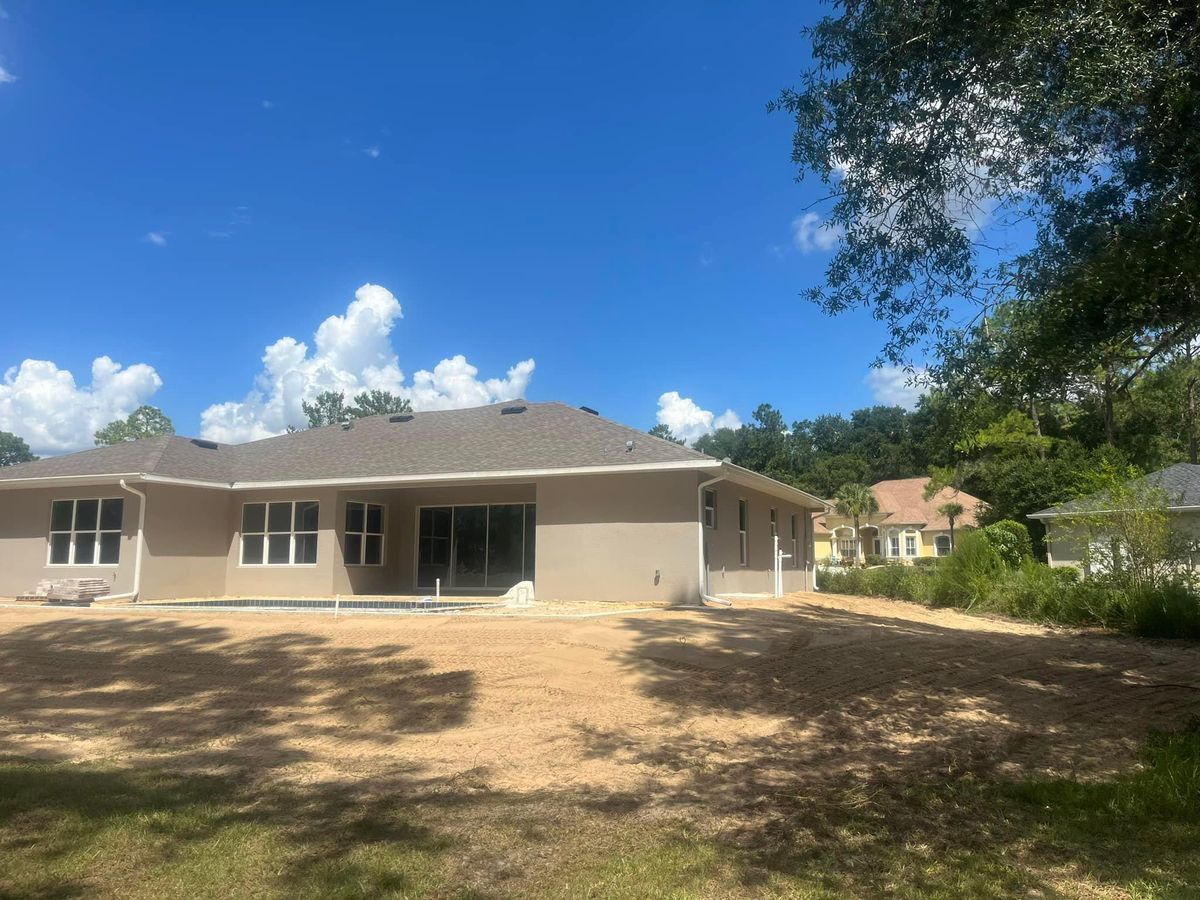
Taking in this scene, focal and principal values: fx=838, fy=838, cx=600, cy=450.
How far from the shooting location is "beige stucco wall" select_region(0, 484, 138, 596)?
18750mm

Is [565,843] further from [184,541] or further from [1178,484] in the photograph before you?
[1178,484]

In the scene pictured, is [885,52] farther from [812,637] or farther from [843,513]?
[843,513]

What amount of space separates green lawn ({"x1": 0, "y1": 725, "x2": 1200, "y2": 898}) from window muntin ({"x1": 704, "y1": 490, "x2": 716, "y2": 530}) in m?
11.1

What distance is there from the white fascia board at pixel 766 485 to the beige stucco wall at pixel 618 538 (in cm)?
83

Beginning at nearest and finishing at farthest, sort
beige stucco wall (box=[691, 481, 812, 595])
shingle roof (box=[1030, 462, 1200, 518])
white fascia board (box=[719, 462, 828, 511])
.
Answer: white fascia board (box=[719, 462, 828, 511]) → beige stucco wall (box=[691, 481, 812, 595]) → shingle roof (box=[1030, 462, 1200, 518])

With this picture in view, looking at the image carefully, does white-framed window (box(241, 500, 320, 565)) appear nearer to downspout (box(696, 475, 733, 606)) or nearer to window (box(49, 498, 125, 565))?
window (box(49, 498, 125, 565))

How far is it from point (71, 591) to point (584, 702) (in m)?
14.1

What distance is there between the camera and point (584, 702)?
829 cm

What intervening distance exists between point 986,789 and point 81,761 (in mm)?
6785

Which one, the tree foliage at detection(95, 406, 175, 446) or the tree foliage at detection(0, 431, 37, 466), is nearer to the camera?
the tree foliage at detection(95, 406, 175, 446)

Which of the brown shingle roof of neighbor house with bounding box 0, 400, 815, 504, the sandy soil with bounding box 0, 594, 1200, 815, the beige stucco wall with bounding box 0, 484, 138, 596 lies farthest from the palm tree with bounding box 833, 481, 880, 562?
the beige stucco wall with bounding box 0, 484, 138, 596

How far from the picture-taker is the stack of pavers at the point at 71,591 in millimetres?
17281

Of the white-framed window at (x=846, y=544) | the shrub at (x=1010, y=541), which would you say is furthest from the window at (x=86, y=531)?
the white-framed window at (x=846, y=544)

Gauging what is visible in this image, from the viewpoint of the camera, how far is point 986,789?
6090 mm
